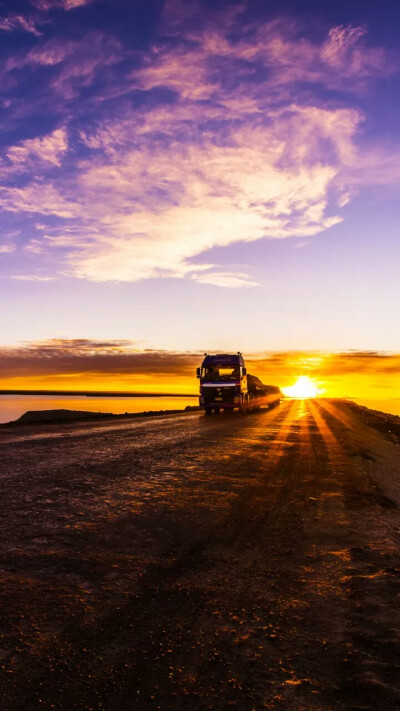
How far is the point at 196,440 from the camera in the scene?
14945mm

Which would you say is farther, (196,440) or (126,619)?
(196,440)

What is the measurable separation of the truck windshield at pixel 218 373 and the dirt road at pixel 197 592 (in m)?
18.7

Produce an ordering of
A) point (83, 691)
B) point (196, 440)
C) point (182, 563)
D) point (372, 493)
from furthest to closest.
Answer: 1. point (196, 440)
2. point (372, 493)
3. point (182, 563)
4. point (83, 691)

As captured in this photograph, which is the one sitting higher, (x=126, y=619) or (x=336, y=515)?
(x=126, y=619)

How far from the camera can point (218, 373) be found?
28031 millimetres

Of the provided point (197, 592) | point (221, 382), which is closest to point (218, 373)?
point (221, 382)

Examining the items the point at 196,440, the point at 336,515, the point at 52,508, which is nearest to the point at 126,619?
the point at 52,508

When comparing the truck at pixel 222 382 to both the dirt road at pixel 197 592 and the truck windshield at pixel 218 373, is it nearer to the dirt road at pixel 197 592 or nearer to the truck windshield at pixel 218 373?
the truck windshield at pixel 218 373

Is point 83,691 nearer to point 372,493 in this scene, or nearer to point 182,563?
point 182,563

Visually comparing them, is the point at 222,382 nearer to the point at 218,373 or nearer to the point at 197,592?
the point at 218,373

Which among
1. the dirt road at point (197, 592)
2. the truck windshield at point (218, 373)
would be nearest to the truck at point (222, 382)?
the truck windshield at point (218, 373)

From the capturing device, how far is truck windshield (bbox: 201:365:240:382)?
27844 mm

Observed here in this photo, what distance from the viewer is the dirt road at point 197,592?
9.14ft

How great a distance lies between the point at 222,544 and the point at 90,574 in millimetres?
1645
